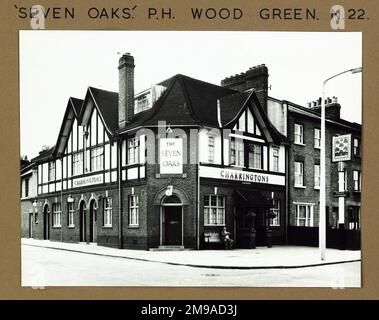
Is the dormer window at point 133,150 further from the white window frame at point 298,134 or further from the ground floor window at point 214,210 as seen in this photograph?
the white window frame at point 298,134

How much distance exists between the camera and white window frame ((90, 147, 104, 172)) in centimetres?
2247

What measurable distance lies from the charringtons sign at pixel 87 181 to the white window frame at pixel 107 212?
1080mm

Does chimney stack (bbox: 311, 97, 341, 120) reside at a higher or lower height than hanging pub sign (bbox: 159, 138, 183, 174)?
higher

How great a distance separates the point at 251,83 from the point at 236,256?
8.02 m

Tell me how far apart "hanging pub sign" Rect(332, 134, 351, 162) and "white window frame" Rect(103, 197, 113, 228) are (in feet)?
33.2

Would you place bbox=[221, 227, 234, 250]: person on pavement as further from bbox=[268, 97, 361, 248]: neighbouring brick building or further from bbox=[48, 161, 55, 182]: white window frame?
bbox=[48, 161, 55, 182]: white window frame

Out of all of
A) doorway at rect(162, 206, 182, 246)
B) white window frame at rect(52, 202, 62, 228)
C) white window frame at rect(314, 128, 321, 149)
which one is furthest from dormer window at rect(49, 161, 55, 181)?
white window frame at rect(314, 128, 321, 149)

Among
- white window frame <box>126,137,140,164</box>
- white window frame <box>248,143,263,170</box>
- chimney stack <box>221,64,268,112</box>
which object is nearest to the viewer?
chimney stack <box>221,64,268,112</box>

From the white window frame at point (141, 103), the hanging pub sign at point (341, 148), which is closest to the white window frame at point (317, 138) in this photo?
the hanging pub sign at point (341, 148)

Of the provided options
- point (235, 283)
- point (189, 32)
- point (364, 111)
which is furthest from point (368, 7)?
point (235, 283)

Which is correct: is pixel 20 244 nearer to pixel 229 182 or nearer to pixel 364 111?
pixel 364 111

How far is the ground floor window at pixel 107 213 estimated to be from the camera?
23.3m

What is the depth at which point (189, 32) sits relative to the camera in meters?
11.6

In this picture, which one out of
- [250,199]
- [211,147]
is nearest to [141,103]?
[211,147]
